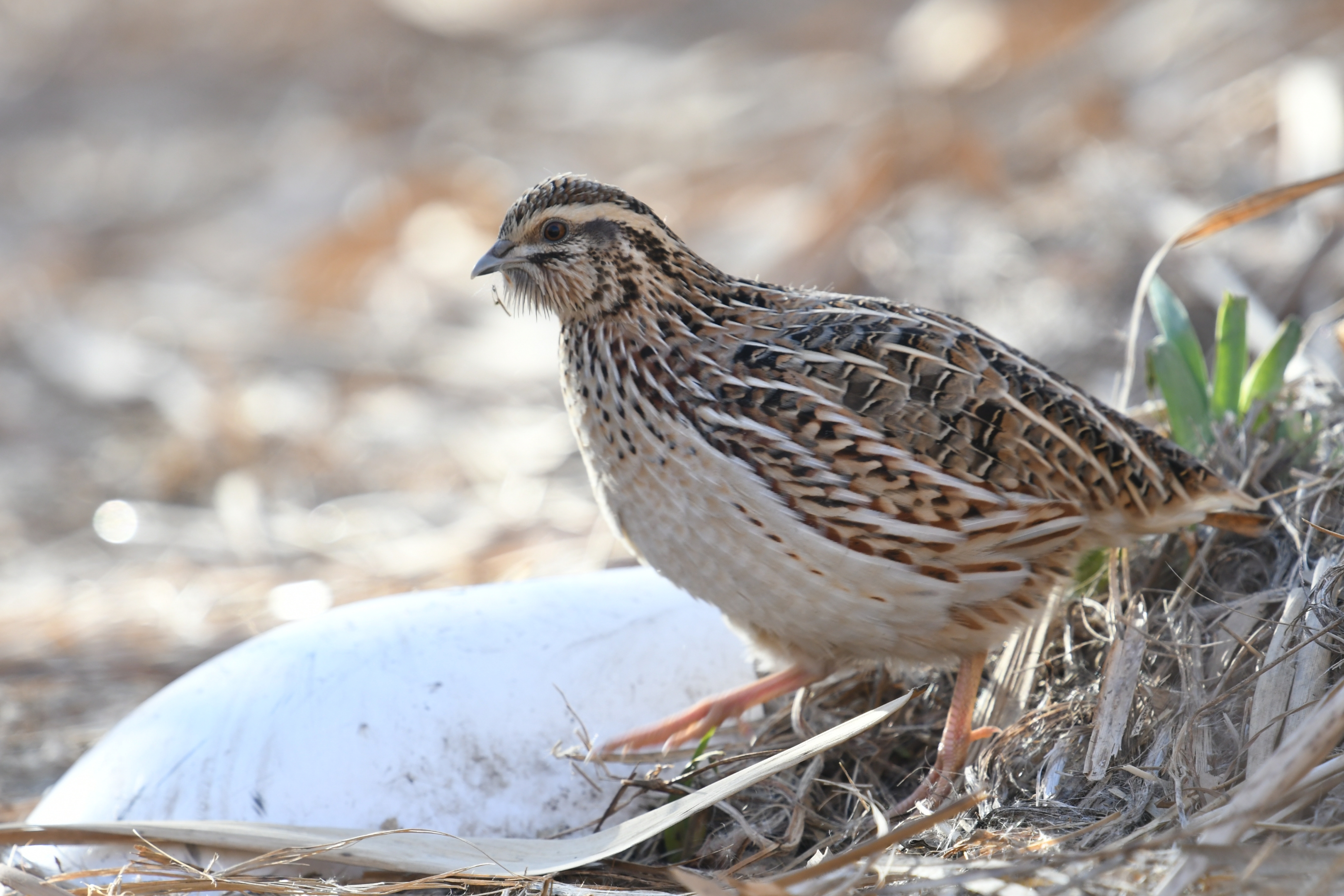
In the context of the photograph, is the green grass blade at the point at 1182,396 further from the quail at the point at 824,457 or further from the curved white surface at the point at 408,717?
the curved white surface at the point at 408,717

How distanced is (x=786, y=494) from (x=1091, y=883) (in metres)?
1.07

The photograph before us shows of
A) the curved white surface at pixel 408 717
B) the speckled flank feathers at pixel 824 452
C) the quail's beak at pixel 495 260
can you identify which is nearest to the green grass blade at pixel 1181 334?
the speckled flank feathers at pixel 824 452

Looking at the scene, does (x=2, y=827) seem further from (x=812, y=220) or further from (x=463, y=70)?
(x=463, y=70)

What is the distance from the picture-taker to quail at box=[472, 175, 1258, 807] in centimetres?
287

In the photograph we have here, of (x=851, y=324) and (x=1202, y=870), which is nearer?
(x=1202, y=870)

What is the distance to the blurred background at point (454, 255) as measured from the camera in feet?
16.9

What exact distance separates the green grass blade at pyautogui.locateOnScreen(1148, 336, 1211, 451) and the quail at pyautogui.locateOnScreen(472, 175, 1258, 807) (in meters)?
0.41

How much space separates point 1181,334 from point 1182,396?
19 cm

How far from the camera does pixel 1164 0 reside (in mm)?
9461

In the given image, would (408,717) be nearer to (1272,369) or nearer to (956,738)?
(956,738)

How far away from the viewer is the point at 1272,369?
3.53m

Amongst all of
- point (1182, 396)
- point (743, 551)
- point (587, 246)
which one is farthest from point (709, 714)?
point (1182, 396)

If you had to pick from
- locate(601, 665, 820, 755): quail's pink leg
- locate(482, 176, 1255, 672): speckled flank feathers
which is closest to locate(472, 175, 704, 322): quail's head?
locate(482, 176, 1255, 672): speckled flank feathers

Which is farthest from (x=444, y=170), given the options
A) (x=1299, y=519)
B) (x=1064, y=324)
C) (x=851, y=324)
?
(x=1299, y=519)
